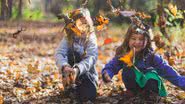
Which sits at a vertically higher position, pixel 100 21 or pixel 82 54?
pixel 100 21

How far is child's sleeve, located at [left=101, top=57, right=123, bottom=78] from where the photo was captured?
13.9 ft

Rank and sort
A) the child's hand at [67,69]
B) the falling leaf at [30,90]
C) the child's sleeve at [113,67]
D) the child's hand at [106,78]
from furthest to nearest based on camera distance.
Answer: the falling leaf at [30,90], the child's sleeve at [113,67], the child's hand at [106,78], the child's hand at [67,69]

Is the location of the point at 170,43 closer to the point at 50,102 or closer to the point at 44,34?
the point at 50,102

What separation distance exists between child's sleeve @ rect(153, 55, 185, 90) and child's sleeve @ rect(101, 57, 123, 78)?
37 centimetres

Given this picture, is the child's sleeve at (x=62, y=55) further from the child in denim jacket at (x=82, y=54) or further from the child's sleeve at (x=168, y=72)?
the child's sleeve at (x=168, y=72)

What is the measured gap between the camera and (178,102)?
4176 millimetres

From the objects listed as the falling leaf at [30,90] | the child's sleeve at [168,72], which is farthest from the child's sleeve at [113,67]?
the falling leaf at [30,90]

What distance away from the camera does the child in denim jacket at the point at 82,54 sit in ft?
13.9

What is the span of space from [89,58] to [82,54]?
12 cm

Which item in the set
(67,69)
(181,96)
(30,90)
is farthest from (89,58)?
(181,96)

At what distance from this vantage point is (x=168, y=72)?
161 inches

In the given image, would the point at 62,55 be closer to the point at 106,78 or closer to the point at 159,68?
the point at 106,78

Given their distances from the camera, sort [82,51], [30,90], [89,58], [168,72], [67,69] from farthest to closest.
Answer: [30,90], [82,51], [89,58], [168,72], [67,69]

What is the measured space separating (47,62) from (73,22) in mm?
3272
